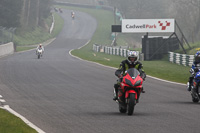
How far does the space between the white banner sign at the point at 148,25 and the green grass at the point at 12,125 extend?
37.3m

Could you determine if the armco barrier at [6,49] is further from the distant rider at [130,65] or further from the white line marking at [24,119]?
the distant rider at [130,65]

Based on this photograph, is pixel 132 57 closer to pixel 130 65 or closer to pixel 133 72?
pixel 130 65

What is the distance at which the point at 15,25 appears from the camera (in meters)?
71.0

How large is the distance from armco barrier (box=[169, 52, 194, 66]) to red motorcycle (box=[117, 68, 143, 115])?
80.2 feet

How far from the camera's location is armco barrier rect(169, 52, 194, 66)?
115 feet

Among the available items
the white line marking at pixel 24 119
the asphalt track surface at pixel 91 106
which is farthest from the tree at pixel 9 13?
the white line marking at pixel 24 119

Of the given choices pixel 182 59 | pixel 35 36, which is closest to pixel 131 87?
pixel 182 59

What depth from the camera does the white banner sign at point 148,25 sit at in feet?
154

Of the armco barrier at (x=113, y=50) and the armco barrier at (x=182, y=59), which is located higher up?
the armco barrier at (x=182, y=59)

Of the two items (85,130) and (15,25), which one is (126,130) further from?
(15,25)

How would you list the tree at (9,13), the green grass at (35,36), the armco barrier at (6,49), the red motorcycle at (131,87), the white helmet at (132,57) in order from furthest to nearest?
the green grass at (35,36) < the tree at (9,13) < the armco barrier at (6,49) < the white helmet at (132,57) < the red motorcycle at (131,87)

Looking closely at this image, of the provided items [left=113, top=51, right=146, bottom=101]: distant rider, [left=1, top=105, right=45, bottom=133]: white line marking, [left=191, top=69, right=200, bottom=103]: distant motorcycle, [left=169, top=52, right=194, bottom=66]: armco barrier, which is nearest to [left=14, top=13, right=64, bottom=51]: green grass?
[left=169, top=52, right=194, bottom=66]: armco barrier

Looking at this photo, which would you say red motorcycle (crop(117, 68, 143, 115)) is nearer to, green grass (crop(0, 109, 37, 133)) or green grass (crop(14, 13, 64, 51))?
green grass (crop(0, 109, 37, 133))

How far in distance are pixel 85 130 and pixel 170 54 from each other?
1298 inches
